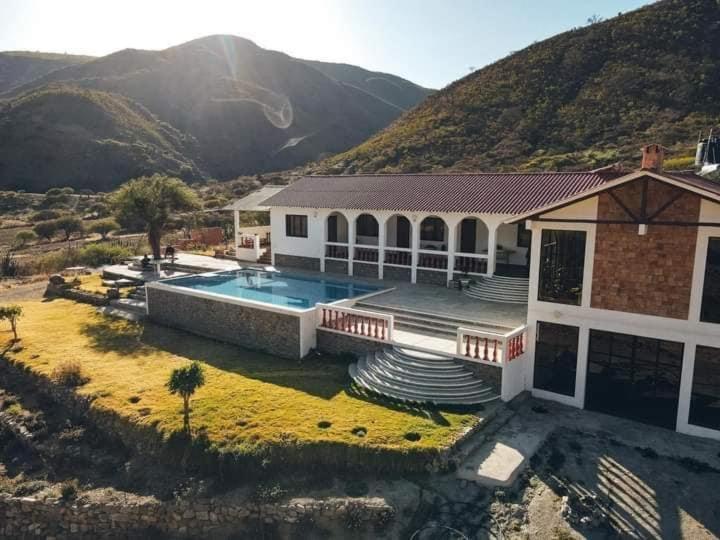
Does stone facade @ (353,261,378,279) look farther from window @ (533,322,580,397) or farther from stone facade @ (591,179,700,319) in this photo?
stone facade @ (591,179,700,319)

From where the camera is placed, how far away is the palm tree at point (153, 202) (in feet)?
85.9

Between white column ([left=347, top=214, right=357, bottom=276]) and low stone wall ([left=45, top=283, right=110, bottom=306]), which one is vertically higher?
white column ([left=347, top=214, right=357, bottom=276])

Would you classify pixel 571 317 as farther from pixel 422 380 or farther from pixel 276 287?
pixel 276 287

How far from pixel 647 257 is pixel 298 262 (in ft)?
57.0

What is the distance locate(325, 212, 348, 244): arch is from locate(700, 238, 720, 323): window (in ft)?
56.6

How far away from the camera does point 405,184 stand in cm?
2406

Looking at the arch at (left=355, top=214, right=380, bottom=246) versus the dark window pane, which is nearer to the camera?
the dark window pane

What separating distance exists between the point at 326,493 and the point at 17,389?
12.1 meters

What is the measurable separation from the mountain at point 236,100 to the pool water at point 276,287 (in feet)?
177

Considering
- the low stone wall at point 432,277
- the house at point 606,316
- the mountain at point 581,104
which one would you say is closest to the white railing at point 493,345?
the house at point 606,316

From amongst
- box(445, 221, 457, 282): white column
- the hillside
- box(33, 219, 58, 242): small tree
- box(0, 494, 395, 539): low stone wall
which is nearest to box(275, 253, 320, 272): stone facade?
box(445, 221, 457, 282): white column

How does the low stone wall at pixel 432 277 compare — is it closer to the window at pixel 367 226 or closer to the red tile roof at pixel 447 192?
the red tile roof at pixel 447 192

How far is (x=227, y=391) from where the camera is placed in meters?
13.6

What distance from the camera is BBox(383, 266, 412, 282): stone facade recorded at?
71.7ft
